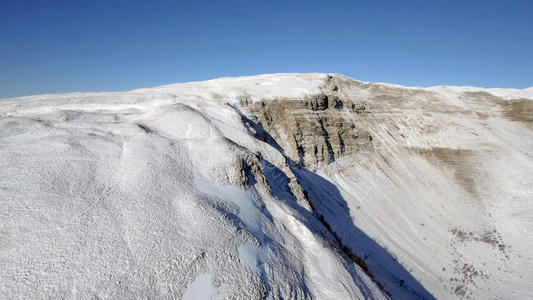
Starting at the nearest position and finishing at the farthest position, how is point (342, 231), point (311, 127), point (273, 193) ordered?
point (273, 193), point (342, 231), point (311, 127)

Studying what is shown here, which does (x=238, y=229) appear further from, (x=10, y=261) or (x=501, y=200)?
(x=501, y=200)

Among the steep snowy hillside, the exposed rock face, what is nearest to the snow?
the steep snowy hillside

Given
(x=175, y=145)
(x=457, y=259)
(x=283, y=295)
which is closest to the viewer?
(x=283, y=295)

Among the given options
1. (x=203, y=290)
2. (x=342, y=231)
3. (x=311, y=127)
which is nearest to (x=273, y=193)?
(x=203, y=290)

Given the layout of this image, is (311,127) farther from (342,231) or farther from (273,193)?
(273,193)

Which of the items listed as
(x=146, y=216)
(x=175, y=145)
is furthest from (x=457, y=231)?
(x=146, y=216)

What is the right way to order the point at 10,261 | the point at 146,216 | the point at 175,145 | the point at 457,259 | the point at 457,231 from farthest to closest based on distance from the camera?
the point at 457,231
the point at 457,259
the point at 175,145
the point at 146,216
the point at 10,261

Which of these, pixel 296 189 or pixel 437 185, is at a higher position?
pixel 296 189

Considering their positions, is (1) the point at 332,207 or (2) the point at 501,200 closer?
(1) the point at 332,207
